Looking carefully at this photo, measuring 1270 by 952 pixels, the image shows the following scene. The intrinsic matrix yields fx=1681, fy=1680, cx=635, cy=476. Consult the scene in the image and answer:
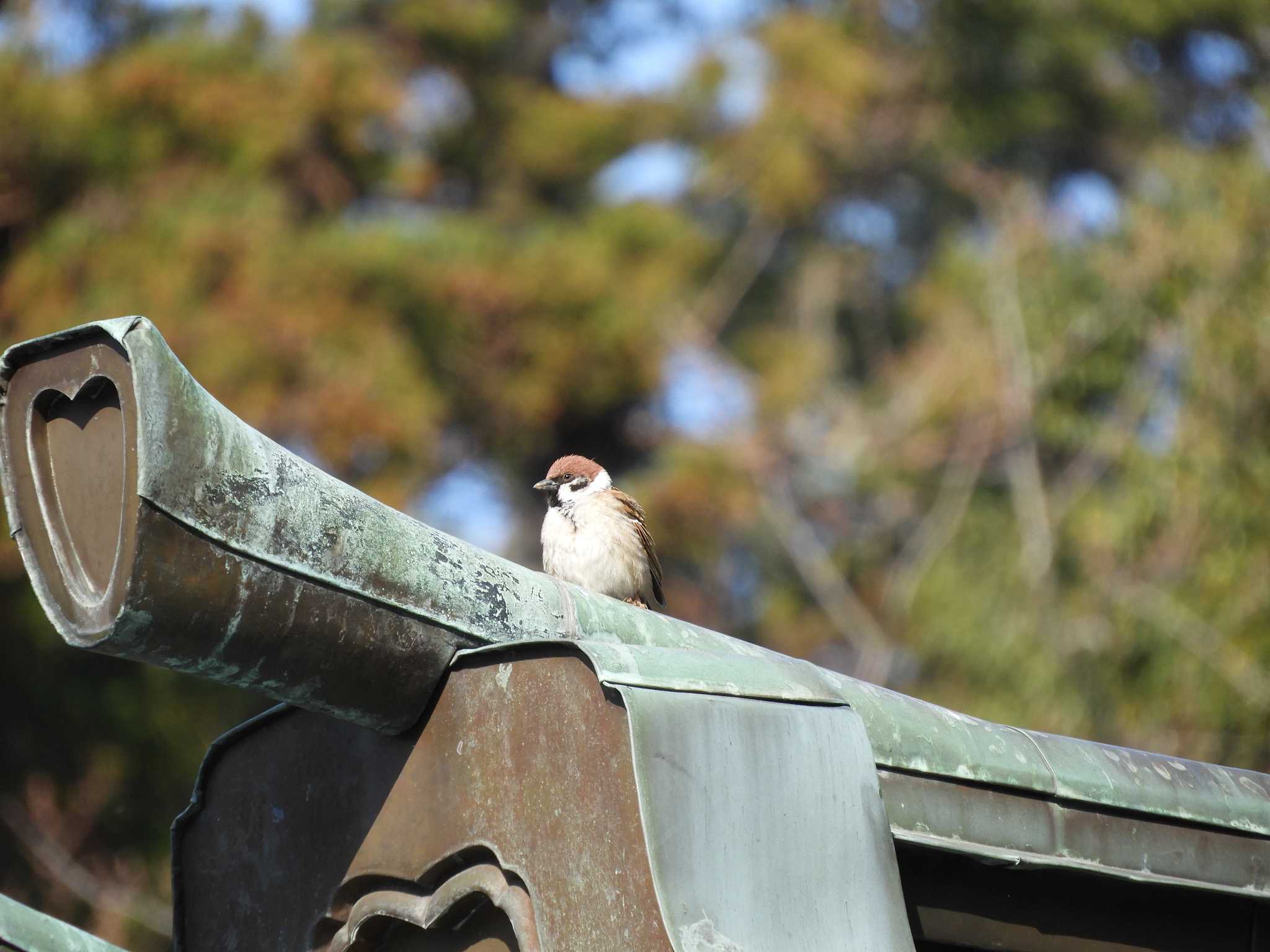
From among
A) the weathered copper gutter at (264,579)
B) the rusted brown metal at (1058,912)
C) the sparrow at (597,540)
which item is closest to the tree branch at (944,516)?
the sparrow at (597,540)

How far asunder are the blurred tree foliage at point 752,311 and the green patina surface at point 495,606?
582 centimetres

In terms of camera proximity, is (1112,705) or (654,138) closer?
(1112,705)

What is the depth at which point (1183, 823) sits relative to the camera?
2605 millimetres

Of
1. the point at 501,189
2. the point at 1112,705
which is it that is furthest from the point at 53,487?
the point at 501,189

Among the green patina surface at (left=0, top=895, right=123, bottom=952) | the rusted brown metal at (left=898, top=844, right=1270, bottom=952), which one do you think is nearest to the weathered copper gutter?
the rusted brown metal at (left=898, top=844, right=1270, bottom=952)

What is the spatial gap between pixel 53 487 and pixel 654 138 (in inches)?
505

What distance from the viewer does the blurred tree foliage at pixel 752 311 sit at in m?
8.80

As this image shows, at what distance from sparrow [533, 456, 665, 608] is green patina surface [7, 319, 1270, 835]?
219 centimetres

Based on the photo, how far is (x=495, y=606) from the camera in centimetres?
215

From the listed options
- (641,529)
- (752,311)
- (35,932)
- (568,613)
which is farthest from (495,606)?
(752,311)

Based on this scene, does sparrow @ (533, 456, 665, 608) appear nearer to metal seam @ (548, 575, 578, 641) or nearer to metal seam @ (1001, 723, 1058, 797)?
metal seam @ (1001, 723, 1058, 797)

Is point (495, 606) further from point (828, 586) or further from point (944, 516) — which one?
point (828, 586)

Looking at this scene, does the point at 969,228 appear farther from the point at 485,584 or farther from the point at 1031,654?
the point at 485,584

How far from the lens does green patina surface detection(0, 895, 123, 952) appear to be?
6.21 ft
